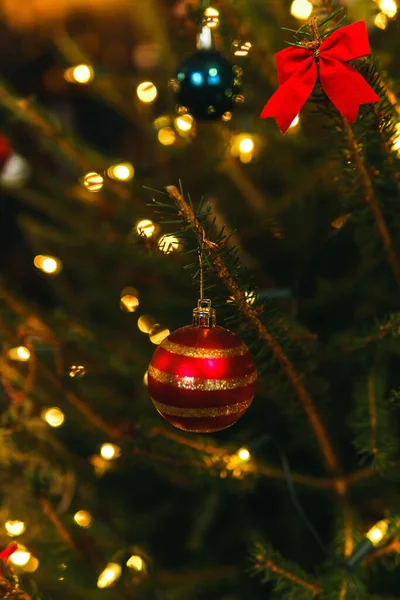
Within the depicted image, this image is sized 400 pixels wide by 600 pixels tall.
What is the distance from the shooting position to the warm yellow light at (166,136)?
2.76 feet

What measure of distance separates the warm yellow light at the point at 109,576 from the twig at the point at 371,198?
1.53 feet

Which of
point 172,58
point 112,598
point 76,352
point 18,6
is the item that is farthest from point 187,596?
point 18,6

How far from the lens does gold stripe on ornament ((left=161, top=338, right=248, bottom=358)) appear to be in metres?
0.47

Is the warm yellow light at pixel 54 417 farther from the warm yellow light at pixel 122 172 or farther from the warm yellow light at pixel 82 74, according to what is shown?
the warm yellow light at pixel 82 74

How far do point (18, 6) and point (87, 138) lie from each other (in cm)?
48

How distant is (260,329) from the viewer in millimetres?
533

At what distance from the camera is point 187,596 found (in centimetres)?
80

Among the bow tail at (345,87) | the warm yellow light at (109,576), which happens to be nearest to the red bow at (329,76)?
the bow tail at (345,87)

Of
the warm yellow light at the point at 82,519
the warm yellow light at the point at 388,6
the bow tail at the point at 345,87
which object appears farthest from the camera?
the warm yellow light at the point at 82,519

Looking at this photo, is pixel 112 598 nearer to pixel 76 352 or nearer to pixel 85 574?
pixel 85 574

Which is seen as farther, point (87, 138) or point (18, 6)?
point (87, 138)

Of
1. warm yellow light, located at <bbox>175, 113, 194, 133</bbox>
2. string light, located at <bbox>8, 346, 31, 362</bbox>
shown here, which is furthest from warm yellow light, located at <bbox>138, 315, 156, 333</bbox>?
warm yellow light, located at <bbox>175, 113, 194, 133</bbox>

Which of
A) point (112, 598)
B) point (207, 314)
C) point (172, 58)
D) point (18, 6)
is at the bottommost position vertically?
point (112, 598)

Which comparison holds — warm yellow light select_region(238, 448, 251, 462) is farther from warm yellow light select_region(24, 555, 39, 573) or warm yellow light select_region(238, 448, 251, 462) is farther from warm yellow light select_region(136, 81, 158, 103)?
warm yellow light select_region(136, 81, 158, 103)
